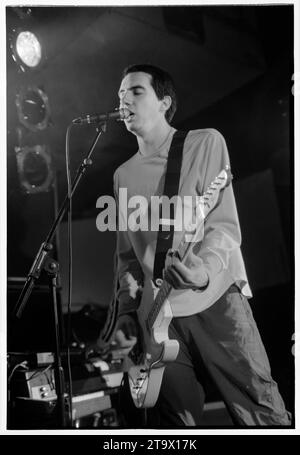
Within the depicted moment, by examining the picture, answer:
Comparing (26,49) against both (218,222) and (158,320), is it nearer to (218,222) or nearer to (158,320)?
(218,222)

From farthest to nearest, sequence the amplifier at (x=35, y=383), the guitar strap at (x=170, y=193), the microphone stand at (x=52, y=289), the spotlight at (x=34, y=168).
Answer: the spotlight at (x=34, y=168) → the guitar strap at (x=170, y=193) → the amplifier at (x=35, y=383) → the microphone stand at (x=52, y=289)

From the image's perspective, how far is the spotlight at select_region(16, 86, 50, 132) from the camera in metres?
2.38

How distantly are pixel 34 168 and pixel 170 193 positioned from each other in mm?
696

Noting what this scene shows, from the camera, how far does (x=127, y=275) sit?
92.9 inches

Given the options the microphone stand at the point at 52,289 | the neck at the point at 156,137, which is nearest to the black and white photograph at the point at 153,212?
the neck at the point at 156,137

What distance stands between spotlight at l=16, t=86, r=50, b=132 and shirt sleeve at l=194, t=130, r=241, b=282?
83cm

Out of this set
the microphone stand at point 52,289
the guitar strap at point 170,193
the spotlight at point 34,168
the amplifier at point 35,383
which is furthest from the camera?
the spotlight at point 34,168

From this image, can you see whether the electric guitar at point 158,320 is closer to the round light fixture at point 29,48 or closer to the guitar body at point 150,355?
the guitar body at point 150,355

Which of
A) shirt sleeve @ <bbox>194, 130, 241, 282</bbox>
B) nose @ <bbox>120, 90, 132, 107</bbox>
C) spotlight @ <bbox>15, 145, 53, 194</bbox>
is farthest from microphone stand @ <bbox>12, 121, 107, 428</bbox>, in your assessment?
shirt sleeve @ <bbox>194, 130, 241, 282</bbox>

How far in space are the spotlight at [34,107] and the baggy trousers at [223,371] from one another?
A: 118cm

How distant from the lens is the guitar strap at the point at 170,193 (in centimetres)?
229

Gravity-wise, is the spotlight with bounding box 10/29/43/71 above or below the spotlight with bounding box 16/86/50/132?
above

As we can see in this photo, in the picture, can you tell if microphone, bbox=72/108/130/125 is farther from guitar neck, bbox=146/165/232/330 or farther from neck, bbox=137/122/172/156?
guitar neck, bbox=146/165/232/330
